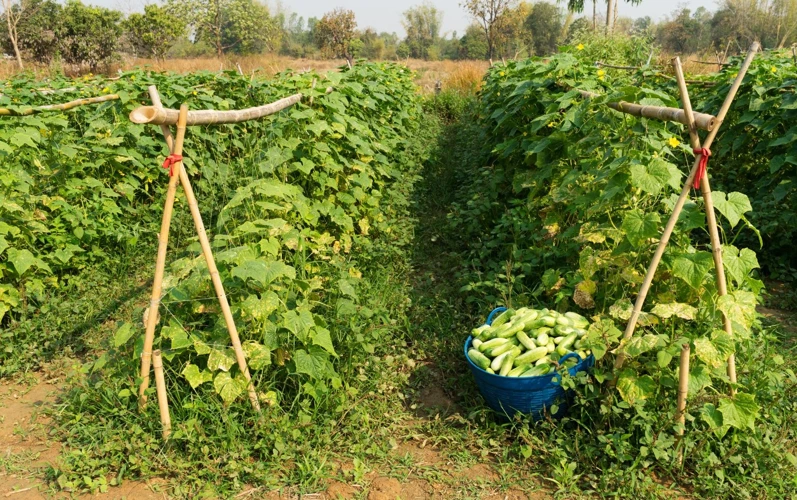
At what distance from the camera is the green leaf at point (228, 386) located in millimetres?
2801

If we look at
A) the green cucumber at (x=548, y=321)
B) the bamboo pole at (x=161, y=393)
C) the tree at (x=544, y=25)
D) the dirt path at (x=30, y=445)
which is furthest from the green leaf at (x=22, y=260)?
the tree at (x=544, y=25)

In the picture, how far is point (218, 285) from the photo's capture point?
2734mm

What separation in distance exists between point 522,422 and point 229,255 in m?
1.86

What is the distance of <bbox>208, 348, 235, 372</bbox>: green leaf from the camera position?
111 inches

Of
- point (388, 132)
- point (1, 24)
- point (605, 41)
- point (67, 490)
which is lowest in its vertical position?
point (67, 490)

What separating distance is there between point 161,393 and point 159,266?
675 millimetres

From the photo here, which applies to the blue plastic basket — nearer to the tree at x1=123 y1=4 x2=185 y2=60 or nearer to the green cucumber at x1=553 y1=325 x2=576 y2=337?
the green cucumber at x1=553 y1=325 x2=576 y2=337

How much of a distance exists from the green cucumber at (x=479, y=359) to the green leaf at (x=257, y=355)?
3.68 feet

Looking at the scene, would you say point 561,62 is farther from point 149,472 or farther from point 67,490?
point 67,490

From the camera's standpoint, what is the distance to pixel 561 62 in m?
4.58

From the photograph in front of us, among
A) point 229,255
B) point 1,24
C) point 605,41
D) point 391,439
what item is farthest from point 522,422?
point 1,24

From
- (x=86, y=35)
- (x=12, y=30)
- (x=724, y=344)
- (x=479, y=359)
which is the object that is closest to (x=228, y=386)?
(x=479, y=359)

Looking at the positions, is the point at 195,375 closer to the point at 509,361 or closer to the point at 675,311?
the point at 509,361

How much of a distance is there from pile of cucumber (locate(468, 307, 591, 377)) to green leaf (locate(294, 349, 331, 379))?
83 cm
